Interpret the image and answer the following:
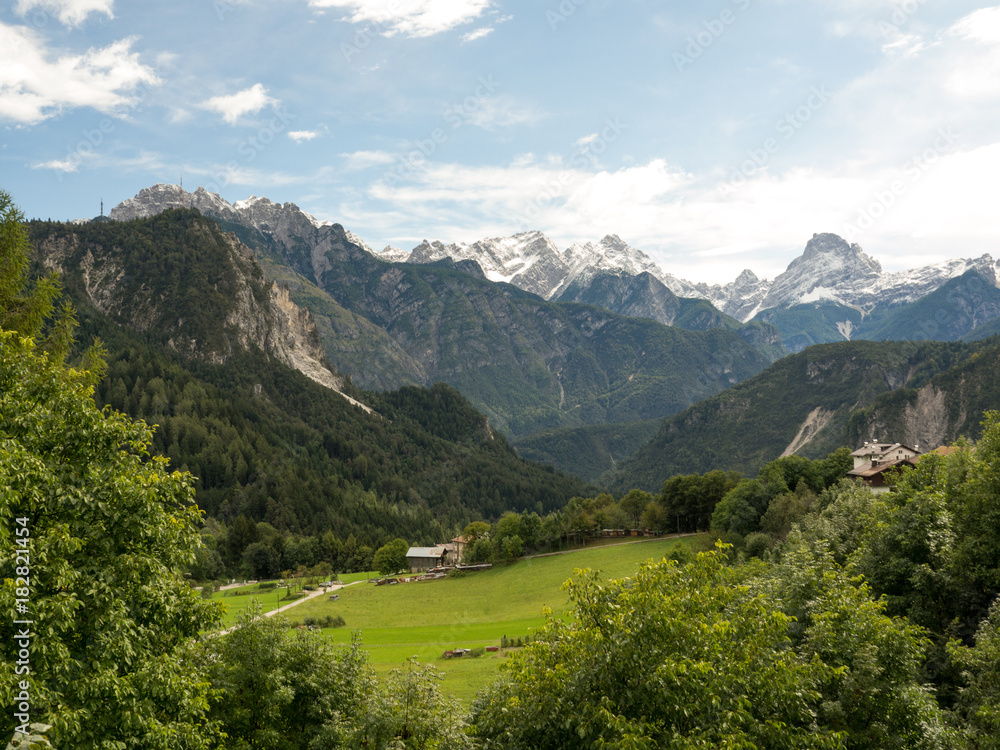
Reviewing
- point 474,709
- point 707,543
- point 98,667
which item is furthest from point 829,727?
point 707,543

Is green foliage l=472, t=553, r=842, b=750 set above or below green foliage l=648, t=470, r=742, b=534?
above

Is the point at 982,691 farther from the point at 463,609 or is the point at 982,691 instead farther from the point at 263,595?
the point at 263,595

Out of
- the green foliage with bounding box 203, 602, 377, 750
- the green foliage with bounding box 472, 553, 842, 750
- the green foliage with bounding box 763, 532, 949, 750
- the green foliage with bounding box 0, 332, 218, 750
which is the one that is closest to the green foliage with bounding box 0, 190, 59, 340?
the green foliage with bounding box 0, 332, 218, 750

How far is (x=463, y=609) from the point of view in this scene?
8662cm

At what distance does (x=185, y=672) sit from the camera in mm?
18625

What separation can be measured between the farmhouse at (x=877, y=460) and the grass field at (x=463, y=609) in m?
28.5

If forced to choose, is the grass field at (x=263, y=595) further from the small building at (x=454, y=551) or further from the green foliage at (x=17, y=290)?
the green foliage at (x=17, y=290)

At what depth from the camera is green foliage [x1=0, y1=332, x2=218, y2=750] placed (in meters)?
15.0

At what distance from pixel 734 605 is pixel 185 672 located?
21013 mm

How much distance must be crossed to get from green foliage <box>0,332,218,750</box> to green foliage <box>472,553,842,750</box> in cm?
1085

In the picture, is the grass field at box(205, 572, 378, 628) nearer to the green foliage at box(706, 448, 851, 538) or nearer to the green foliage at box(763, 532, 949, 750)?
the green foliage at box(706, 448, 851, 538)

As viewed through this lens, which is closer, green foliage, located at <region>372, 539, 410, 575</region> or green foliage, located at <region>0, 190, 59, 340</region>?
green foliage, located at <region>0, 190, 59, 340</region>

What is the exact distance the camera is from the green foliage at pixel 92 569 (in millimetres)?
15047

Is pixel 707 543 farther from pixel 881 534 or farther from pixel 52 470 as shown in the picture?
pixel 52 470
